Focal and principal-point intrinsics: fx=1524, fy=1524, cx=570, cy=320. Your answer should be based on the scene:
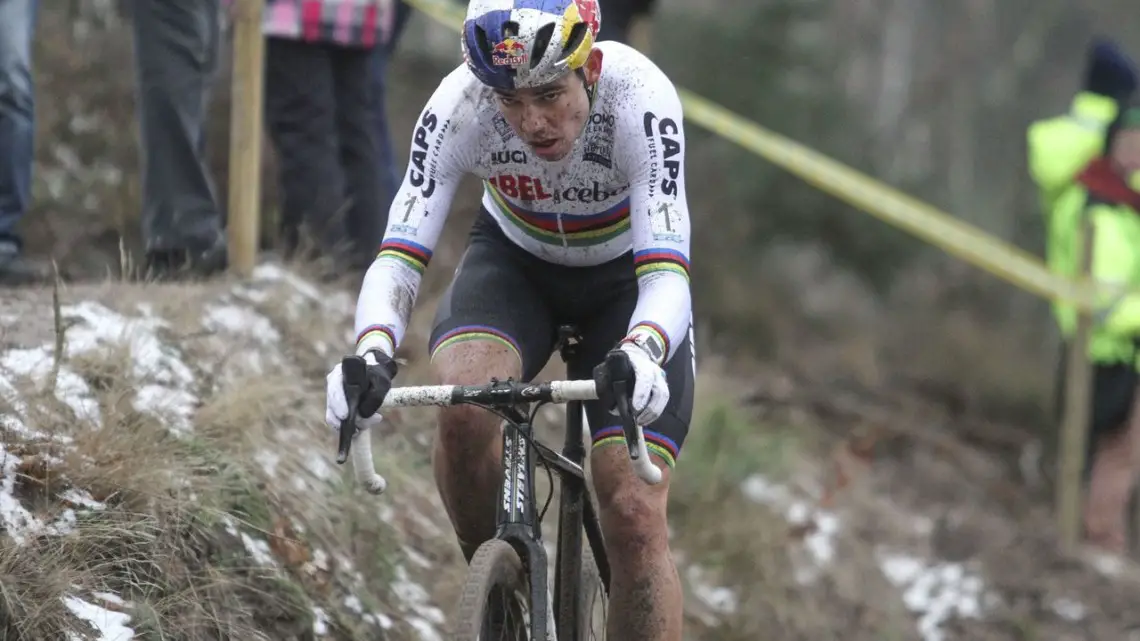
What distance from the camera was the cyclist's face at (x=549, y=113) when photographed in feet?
12.6

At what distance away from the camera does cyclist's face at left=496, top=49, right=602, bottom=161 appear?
151 inches

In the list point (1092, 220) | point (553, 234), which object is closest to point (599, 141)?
point (553, 234)

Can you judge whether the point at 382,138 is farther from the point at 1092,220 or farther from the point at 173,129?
the point at 1092,220

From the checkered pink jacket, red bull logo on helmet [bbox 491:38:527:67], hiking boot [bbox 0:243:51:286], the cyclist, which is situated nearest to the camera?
red bull logo on helmet [bbox 491:38:527:67]

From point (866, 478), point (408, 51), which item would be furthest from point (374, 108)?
point (408, 51)

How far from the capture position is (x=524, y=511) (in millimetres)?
3818

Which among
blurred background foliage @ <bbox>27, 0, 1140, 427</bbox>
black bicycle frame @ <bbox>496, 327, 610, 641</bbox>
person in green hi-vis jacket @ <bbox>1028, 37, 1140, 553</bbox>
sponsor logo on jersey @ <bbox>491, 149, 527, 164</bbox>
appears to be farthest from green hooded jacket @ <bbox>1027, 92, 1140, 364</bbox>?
sponsor logo on jersey @ <bbox>491, 149, 527, 164</bbox>

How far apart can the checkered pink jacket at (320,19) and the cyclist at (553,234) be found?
2.44m

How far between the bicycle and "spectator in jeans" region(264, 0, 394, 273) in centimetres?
279

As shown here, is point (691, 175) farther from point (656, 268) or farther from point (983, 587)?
point (656, 268)

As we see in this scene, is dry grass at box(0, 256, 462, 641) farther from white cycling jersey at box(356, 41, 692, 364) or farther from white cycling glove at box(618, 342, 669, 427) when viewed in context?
white cycling glove at box(618, 342, 669, 427)

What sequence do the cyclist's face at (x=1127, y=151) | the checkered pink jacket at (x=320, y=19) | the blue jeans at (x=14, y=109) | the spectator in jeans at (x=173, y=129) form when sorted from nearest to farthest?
the blue jeans at (x=14, y=109) → the spectator in jeans at (x=173, y=129) → the checkered pink jacket at (x=320, y=19) → the cyclist's face at (x=1127, y=151)

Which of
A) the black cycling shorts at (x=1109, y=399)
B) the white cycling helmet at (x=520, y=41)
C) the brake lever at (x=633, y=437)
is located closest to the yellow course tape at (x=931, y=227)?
the black cycling shorts at (x=1109, y=399)

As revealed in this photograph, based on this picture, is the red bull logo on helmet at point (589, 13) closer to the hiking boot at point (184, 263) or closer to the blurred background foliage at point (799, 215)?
the hiking boot at point (184, 263)
